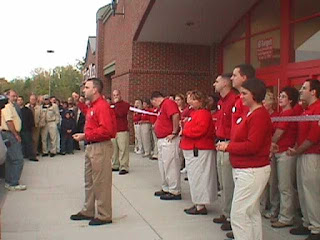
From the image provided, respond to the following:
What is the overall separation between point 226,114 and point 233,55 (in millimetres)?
8798

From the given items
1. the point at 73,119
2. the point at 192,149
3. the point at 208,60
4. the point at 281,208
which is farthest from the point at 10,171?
the point at 208,60

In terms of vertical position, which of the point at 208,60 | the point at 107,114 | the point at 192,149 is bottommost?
the point at 192,149

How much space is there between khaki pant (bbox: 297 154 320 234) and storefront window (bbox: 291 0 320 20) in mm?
5280

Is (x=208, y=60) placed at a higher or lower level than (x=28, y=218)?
higher

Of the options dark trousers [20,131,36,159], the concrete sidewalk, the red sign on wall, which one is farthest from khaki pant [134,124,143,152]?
the red sign on wall

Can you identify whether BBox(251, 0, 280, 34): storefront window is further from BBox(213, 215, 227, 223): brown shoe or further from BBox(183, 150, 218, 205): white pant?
BBox(213, 215, 227, 223): brown shoe

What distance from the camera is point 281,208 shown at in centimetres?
654

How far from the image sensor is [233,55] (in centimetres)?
1479

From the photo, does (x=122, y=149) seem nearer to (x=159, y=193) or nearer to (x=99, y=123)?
(x=159, y=193)

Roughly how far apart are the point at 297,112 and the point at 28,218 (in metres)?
4.29

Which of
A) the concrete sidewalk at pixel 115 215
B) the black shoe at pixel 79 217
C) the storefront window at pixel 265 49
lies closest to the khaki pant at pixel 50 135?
the concrete sidewalk at pixel 115 215

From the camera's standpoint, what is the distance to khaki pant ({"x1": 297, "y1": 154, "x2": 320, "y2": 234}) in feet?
19.4

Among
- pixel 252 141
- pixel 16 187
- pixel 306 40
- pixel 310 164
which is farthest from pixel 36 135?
pixel 252 141

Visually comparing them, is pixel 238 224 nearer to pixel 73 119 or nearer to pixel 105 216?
pixel 105 216
